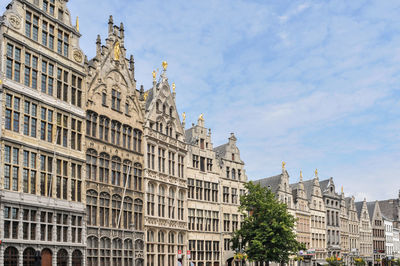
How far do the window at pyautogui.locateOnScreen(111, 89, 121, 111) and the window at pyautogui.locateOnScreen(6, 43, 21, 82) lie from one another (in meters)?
11.0

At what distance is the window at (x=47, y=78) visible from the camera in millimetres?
40344

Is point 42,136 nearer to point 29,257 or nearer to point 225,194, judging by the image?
point 29,257

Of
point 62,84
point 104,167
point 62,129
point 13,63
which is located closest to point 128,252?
point 104,167

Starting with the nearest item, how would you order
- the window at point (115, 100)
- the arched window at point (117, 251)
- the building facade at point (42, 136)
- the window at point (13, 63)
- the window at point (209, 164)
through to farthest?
1. the building facade at point (42, 136)
2. the window at point (13, 63)
3. the arched window at point (117, 251)
4. the window at point (115, 100)
5. the window at point (209, 164)

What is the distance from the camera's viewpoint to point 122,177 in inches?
1871

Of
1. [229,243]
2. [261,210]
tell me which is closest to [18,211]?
[261,210]

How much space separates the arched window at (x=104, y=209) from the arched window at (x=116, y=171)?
1610mm

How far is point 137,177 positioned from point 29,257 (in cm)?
1466

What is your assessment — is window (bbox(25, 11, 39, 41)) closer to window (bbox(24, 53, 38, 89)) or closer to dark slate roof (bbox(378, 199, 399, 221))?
window (bbox(24, 53, 38, 89))

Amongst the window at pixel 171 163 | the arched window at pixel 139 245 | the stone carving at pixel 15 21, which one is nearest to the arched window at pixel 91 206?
the arched window at pixel 139 245

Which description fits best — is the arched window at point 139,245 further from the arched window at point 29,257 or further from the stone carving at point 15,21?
the stone carving at point 15,21

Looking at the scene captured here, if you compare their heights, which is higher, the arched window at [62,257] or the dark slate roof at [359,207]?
the dark slate roof at [359,207]

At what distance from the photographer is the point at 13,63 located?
37688mm

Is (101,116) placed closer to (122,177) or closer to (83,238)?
(122,177)
